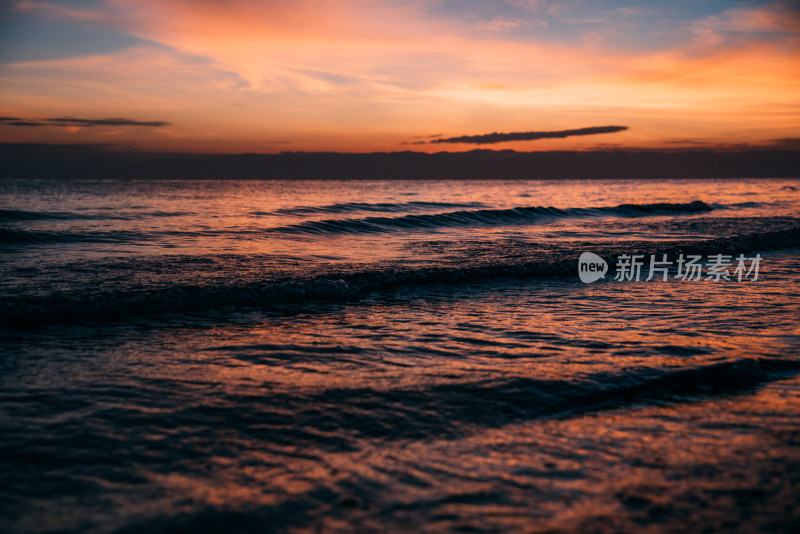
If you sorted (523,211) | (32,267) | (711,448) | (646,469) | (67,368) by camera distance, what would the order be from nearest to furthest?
(646,469), (711,448), (67,368), (32,267), (523,211)

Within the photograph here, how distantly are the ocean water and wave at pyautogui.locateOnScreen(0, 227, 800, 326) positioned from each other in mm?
51

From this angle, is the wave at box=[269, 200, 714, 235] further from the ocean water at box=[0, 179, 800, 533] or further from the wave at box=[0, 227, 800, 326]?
the ocean water at box=[0, 179, 800, 533]

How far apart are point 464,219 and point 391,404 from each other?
23953mm

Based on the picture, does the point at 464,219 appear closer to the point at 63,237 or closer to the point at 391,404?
the point at 63,237

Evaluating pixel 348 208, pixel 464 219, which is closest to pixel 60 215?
pixel 348 208

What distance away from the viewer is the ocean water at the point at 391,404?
8.79 ft

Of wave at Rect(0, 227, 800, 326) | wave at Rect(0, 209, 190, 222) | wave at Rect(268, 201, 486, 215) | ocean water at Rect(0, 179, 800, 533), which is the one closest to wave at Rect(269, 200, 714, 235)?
wave at Rect(268, 201, 486, 215)

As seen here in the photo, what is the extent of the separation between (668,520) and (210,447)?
273 centimetres

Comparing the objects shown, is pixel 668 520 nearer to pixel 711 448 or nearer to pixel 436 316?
pixel 711 448

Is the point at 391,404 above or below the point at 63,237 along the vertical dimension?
below

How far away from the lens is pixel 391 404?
405 cm

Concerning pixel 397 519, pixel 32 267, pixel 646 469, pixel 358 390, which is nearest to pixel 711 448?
pixel 646 469

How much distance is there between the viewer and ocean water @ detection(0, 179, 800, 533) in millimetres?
2680

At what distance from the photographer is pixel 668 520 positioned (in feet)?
8.32
